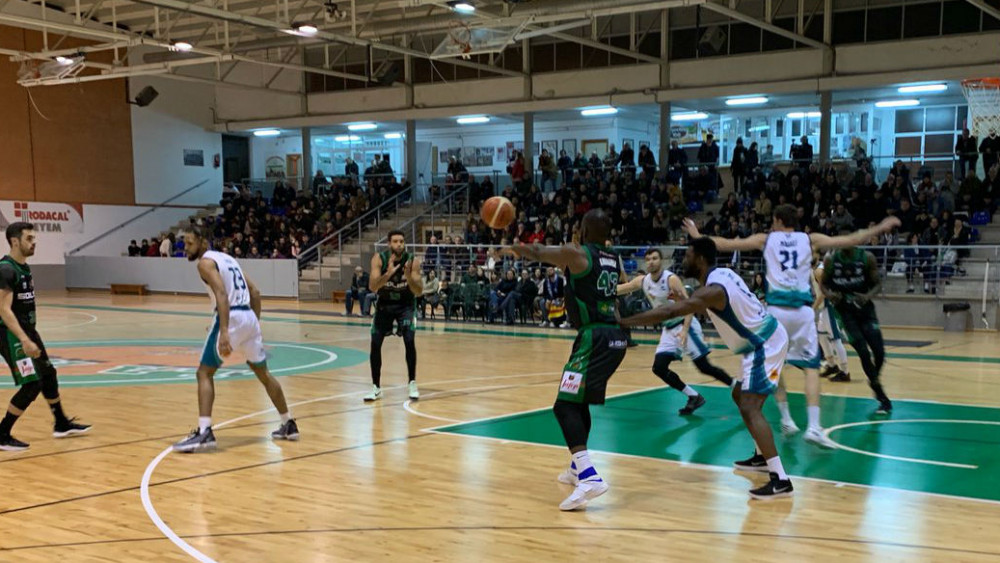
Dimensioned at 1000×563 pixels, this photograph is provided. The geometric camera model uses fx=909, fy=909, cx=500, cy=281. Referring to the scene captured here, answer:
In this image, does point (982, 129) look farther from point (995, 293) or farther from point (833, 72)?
point (995, 293)

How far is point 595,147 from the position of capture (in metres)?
35.6

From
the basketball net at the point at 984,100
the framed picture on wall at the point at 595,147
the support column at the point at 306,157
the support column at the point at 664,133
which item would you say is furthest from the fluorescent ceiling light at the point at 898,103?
the support column at the point at 306,157

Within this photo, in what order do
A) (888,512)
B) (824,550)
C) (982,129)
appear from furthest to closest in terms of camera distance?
(982,129), (888,512), (824,550)

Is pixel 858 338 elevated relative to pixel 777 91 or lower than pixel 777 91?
lower

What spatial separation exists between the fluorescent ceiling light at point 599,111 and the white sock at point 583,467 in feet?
83.6

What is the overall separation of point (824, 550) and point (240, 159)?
39138 mm

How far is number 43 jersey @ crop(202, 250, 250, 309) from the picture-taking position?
784cm

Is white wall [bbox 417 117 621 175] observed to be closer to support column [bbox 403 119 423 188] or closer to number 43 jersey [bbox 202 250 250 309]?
support column [bbox 403 119 423 188]

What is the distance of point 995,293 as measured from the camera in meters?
18.9

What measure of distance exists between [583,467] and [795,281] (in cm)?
293

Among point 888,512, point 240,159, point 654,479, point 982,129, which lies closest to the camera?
point 888,512

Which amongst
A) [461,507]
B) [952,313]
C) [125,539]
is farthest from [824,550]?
[952,313]

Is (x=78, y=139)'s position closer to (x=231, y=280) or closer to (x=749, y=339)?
(x=231, y=280)

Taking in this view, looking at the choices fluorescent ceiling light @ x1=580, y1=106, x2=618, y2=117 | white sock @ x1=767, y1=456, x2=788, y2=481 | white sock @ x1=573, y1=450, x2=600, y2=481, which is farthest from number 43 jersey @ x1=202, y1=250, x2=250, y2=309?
fluorescent ceiling light @ x1=580, y1=106, x2=618, y2=117
